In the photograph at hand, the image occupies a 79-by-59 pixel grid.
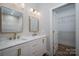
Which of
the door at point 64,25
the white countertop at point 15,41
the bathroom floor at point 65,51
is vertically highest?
the door at point 64,25

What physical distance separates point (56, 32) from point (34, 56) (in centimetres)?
55

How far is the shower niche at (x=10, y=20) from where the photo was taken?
1.13 meters

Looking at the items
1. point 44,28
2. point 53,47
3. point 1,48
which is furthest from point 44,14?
point 1,48

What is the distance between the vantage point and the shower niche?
3.71 ft

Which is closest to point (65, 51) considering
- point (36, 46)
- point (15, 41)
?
point (36, 46)

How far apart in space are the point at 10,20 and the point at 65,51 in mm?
1030

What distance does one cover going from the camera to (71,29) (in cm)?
121

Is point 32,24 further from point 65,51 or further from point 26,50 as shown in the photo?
point 65,51

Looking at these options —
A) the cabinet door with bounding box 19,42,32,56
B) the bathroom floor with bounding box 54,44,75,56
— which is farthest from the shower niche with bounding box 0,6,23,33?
the bathroom floor with bounding box 54,44,75,56

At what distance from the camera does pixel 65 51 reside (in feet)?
3.98

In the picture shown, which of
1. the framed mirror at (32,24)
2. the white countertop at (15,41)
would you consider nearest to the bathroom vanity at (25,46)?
the white countertop at (15,41)

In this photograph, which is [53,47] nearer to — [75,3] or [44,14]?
[44,14]

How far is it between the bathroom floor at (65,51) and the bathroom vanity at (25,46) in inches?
9.3

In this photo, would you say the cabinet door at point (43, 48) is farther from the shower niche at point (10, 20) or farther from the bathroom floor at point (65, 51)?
the shower niche at point (10, 20)
